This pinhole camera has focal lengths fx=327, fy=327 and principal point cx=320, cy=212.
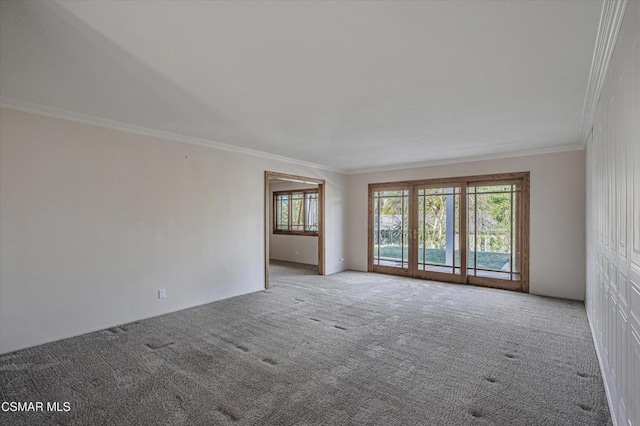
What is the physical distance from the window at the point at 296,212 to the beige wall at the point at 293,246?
149mm

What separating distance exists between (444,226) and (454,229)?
→ 209mm

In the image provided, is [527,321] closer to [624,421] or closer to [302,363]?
[624,421]

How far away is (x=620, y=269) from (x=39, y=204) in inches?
199

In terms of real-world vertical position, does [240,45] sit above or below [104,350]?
above

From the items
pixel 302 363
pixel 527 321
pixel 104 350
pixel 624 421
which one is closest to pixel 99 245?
pixel 104 350

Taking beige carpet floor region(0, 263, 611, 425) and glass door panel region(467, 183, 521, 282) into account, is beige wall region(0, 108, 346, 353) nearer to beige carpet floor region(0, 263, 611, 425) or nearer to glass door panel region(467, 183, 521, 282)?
beige carpet floor region(0, 263, 611, 425)

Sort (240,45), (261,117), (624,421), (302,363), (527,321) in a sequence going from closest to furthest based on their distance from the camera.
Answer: (624,421) → (240,45) → (302,363) → (261,117) → (527,321)

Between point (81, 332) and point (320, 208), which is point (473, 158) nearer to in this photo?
point (320, 208)

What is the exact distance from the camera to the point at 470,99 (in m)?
3.21

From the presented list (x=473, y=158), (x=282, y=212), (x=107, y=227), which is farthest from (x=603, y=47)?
(x=282, y=212)

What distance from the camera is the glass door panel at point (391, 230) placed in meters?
7.22

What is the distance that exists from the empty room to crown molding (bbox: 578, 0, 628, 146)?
0.6 inches

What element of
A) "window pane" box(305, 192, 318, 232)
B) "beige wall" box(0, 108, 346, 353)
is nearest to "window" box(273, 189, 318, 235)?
"window pane" box(305, 192, 318, 232)

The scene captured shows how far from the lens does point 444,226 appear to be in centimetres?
664
